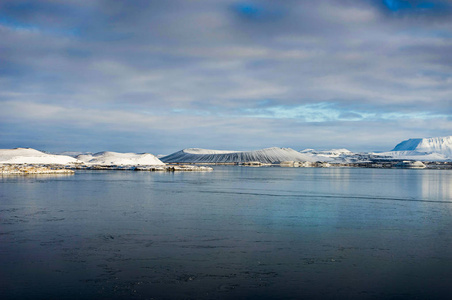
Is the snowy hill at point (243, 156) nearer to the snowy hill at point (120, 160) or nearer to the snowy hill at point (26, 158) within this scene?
the snowy hill at point (120, 160)

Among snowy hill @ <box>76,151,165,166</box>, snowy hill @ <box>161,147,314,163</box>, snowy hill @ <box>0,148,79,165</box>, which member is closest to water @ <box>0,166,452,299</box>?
snowy hill @ <box>0,148,79,165</box>

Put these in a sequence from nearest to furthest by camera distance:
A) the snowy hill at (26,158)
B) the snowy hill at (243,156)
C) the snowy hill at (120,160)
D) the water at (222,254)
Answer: the water at (222,254)
the snowy hill at (26,158)
the snowy hill at (120,160)
the snowy hill at (243,156)

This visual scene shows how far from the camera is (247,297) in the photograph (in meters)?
4.74

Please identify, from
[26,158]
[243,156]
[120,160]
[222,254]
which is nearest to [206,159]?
[243,156]

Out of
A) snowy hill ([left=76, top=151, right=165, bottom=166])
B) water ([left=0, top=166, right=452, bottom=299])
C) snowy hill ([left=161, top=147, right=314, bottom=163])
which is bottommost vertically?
water ([left=0, top=166, right=452, bottom=299])

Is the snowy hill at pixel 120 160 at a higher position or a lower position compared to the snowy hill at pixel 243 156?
lower

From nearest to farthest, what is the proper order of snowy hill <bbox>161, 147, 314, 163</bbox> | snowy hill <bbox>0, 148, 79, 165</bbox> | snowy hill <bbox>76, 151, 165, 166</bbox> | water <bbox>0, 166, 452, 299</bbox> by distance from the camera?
water <bbox>0, 166, 452, 299</bbox> → snowy hill <bbox>0, 148, 79, 165</bbox> → snowy hill <bbox>76, 151, 165, 166</bbox> → snowy hill <bbox>161, 147, 314, 163</bbox>

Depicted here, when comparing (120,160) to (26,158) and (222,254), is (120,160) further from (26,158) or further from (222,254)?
(222,254)

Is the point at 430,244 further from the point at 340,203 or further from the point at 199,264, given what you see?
the point at 340,203

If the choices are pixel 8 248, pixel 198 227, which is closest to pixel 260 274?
pixel 198 227

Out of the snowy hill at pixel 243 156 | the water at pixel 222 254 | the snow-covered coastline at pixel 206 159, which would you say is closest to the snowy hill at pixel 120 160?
the snow-covered coastline at pixel 206 159

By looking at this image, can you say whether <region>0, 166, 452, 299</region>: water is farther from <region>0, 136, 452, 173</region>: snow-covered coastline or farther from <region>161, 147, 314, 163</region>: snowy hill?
<region>161, 147, 314, 163</region>: snowy hill

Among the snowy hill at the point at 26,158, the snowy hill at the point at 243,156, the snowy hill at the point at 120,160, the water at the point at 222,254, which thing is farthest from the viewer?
the snowy hill at the point at 243,156

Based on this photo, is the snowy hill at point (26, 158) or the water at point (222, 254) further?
the snowy hill at point (26, 158)
